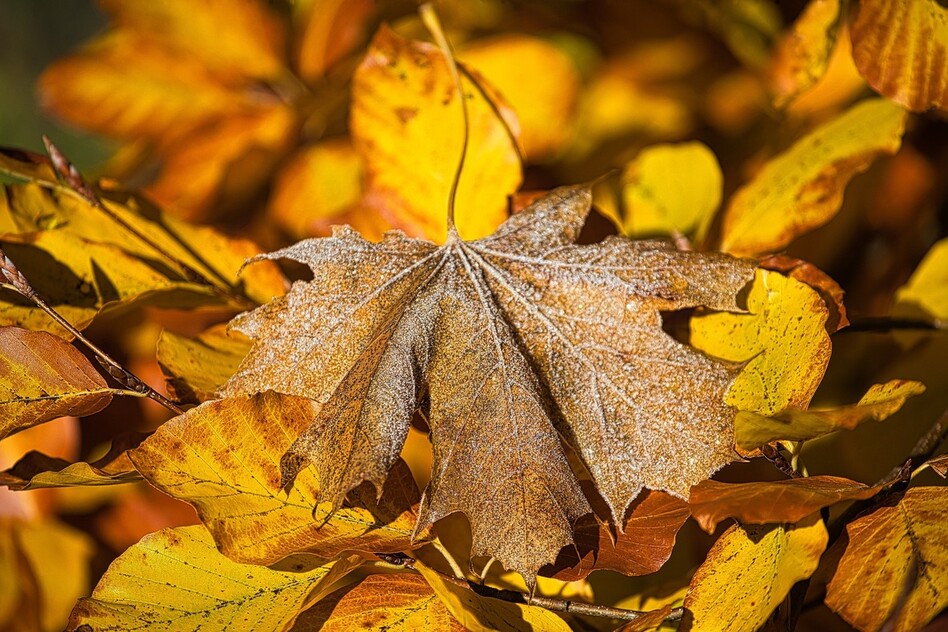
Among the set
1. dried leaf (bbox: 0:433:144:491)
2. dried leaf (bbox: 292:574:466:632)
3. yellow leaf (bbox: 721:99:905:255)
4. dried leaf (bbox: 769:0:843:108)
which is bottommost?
dried leaf (bbox: 292:574:466:632)

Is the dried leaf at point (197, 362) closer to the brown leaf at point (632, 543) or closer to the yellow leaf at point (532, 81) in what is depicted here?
the brown leaf at point (632, 543)

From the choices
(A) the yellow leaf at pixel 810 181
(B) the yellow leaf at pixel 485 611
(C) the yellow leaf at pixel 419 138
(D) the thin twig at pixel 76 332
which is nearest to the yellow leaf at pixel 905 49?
(A) the yellow leaf at pixel 810 181

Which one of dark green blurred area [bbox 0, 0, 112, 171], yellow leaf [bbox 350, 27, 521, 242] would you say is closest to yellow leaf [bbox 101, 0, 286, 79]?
yellow leaf [bbox 350, 27, 521, 242]

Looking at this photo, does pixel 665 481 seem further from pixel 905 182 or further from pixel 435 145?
pixel 905 182

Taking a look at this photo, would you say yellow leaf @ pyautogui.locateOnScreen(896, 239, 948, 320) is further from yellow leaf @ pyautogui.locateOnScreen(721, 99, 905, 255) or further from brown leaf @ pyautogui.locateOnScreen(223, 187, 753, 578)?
brown leaf @ pyautogui.locateOnScreen(223, 187, 753, 578)

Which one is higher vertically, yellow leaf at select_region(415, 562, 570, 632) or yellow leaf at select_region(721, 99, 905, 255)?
yellow leaf at select_region(721, 99, 905, 255)

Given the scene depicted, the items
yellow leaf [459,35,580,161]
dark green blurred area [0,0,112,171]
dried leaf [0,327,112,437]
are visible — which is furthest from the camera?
dark green blurred area [0,0,112,171]
